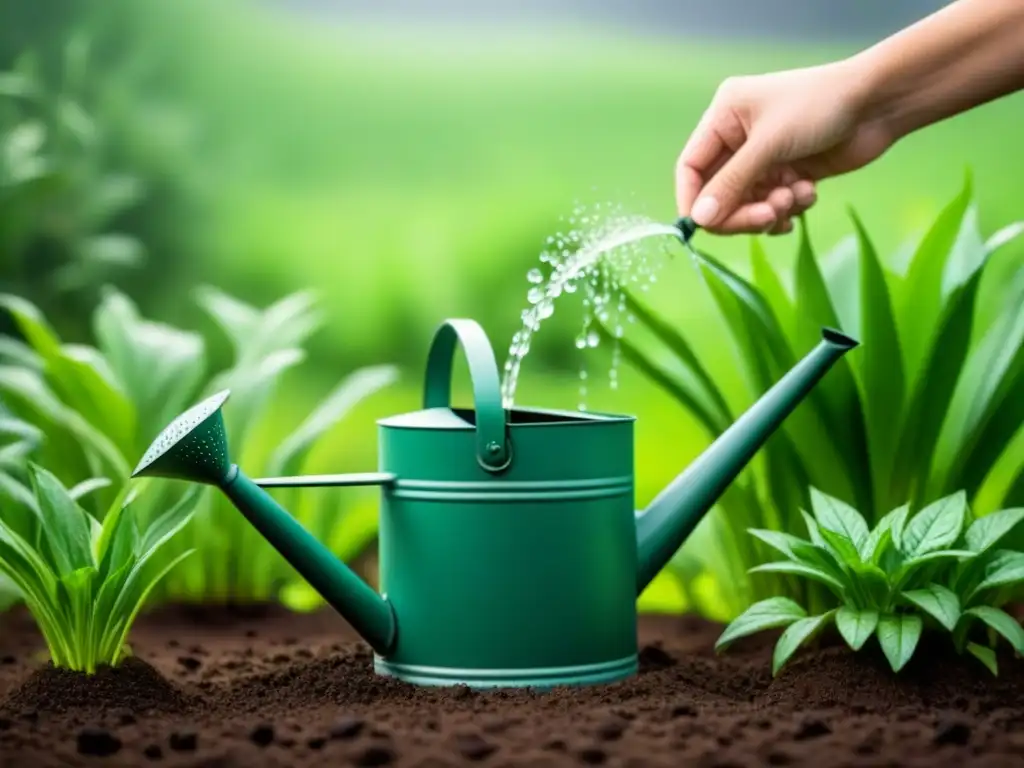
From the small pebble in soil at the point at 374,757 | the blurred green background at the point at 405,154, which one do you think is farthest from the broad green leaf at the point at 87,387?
the blurred green background at the point at 405,154

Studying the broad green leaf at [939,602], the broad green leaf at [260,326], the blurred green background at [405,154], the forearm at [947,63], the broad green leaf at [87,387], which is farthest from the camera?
the blurred green background at [405,154]

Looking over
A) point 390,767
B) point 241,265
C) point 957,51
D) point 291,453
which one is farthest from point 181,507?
point 241,265

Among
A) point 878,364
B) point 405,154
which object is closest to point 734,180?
point 878,364

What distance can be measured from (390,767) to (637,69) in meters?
3.69

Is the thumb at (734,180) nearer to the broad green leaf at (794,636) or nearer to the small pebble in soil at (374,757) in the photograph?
the broad green leaf at (794,636)

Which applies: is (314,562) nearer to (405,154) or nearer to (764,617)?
(764,617)

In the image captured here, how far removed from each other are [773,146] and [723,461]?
51cm

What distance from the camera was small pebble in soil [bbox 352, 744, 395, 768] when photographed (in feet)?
4.19

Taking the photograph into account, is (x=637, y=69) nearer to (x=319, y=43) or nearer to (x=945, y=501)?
(x=319, y=43)

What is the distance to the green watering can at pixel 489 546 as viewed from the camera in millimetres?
1674

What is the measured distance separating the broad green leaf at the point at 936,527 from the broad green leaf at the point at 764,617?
0.61ft

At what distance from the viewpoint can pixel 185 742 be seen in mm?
1322

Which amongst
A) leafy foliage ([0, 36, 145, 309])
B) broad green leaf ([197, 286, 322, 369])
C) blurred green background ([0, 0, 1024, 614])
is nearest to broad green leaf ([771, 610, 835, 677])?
broad green leaf ([197, 286, 322, 369])

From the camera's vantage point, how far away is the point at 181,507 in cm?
175
